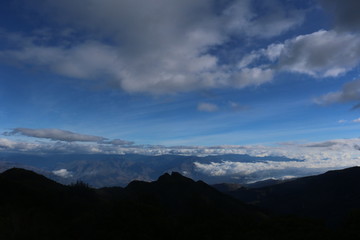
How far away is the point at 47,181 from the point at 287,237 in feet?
559

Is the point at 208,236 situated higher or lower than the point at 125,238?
lower

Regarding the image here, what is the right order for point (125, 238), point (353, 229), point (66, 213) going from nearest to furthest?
point (125, 238) → point (353, 229) → point (66, 213)

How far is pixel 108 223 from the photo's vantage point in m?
52.5

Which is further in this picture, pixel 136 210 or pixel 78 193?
pixel 78 193

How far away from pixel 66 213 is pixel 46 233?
45683 mm

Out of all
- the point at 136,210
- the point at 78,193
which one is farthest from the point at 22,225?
the point at 78,193

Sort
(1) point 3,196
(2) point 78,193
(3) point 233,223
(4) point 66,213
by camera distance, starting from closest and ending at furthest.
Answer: (3) point 233,223
(4) point 66,213
(1) point 3,196
(2) point 78,193

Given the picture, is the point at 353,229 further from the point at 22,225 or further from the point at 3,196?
the point at 3,196

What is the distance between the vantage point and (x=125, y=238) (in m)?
47.3

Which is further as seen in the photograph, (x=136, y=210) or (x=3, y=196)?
(x=3, y=196)

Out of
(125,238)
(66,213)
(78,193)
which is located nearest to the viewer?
(125,238)

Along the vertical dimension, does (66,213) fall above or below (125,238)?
below

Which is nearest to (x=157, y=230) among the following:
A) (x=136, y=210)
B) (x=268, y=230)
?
(x=136, y=210)

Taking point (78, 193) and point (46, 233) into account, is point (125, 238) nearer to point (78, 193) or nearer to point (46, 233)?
point (46, 233)
